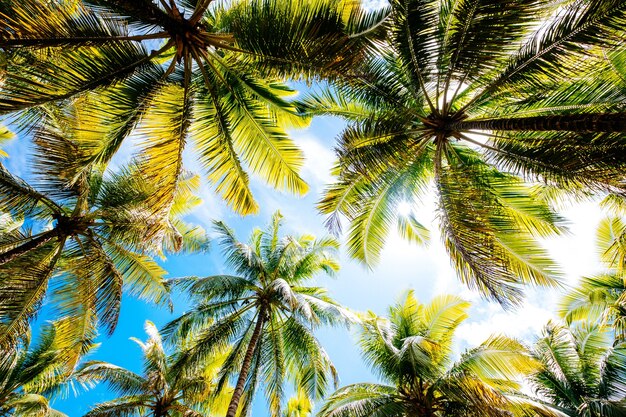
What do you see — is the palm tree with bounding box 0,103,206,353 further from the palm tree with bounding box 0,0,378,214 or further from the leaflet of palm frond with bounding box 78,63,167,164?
the palm tree with bounding box 0,0,378,214

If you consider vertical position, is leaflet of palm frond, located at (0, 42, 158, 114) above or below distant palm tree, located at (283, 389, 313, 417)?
above

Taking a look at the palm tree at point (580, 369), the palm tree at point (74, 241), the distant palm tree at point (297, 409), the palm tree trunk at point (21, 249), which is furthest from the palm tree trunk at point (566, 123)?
the distant palm tree at point (297, 409)

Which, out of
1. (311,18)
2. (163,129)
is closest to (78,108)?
(163,129)

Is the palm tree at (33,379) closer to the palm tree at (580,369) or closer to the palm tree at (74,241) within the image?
the palm tree at (74,241)

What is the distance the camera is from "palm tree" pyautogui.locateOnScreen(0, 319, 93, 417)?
37.9 feet

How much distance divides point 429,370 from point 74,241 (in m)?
9.55

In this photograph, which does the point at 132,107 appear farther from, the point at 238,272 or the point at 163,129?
the point at 238,272

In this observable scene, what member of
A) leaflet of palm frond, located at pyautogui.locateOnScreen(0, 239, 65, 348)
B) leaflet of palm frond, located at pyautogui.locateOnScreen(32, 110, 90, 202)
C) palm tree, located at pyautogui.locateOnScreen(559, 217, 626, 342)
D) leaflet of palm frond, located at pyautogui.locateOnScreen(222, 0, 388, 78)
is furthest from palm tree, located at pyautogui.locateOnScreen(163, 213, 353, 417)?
palm tree, located at pyautogui.locateOnScreen(559, 217, 626, 342)

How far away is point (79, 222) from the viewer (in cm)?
718

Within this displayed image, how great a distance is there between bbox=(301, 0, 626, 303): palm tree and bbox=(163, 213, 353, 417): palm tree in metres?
4.57

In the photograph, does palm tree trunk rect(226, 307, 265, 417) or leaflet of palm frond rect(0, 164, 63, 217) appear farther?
palm tree trunk rect(226, 307, 265, 417)

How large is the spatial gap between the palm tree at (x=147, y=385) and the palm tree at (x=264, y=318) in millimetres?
1271

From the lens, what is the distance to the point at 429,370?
10008 millimetres

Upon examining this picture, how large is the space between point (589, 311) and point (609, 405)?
10.0ft
